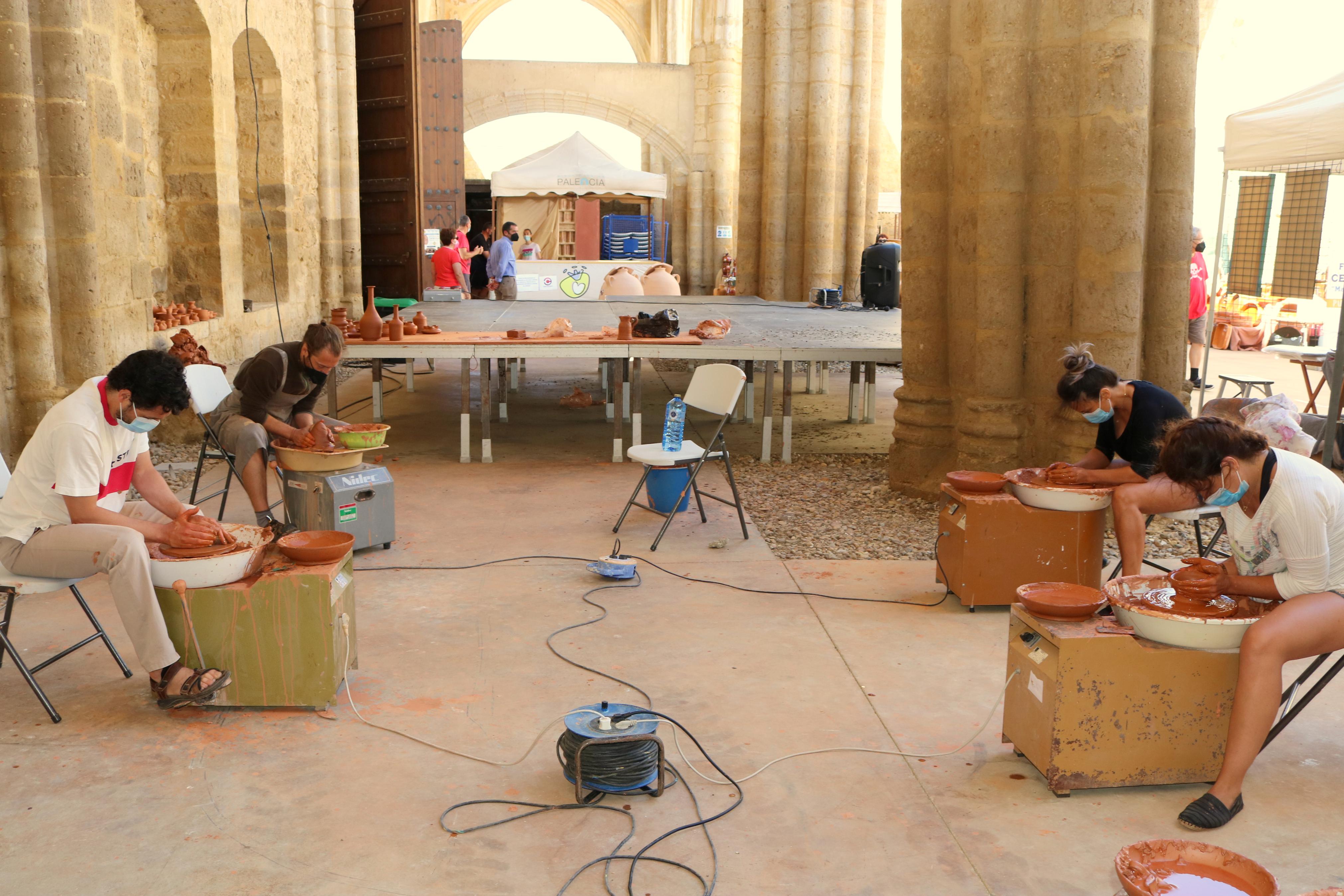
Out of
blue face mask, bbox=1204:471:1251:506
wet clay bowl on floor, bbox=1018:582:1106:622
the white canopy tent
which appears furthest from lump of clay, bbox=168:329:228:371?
the white canopy tent

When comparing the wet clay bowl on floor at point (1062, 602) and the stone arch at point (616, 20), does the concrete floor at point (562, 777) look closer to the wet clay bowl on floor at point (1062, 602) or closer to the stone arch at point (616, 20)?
the wet clay bowl on floor at point (1062, 602)

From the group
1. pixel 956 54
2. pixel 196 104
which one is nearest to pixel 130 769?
pixel 956 54

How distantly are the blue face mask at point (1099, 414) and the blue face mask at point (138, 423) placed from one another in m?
3.76

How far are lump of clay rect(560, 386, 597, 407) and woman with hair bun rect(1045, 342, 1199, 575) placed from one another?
6.24m

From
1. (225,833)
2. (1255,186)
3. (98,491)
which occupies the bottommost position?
(225,833)

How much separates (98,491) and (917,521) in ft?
14.7

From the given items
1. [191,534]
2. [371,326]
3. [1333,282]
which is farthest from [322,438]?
[1333,282]

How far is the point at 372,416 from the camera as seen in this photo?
987 centimetres

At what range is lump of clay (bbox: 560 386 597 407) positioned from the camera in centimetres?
1081

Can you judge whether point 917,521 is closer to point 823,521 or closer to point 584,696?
point 823,521

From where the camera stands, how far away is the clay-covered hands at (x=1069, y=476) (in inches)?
195

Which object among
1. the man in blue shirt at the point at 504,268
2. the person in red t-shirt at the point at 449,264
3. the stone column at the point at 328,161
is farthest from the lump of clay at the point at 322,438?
the man in blue shirt at the point at 504,268

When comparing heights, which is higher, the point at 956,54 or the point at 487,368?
the point at 956,54

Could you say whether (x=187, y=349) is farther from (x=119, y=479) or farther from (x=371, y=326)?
(x=119, y=479)
